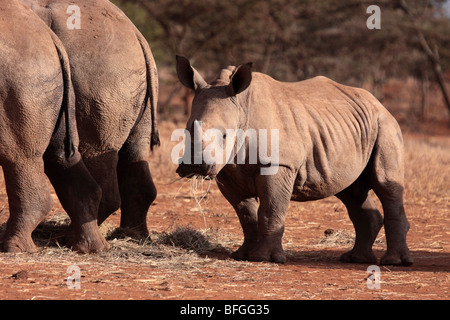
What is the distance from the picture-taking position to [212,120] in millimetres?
5625

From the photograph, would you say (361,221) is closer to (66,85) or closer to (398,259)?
(398,259)

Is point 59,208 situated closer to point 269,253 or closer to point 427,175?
point 269,253

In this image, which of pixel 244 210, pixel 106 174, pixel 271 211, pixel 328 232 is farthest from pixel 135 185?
pixel 328 232

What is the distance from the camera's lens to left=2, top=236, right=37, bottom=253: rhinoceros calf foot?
5852mm

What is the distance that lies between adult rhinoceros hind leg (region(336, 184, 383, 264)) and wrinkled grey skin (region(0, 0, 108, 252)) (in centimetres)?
217

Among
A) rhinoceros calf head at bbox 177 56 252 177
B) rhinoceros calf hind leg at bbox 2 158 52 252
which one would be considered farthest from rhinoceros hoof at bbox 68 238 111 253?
rhinoceros calf head at bbox 177 56 252 177

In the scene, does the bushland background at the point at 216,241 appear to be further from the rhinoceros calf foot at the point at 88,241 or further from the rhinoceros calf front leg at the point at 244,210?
the rhinoceros calf front leg at the point at 244,210

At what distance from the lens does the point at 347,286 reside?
524 cm

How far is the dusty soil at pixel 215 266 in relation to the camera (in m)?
4.85

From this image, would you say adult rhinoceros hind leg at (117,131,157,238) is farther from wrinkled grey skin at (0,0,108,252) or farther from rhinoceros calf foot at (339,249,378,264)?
rhinoceros calf foot at (339,249,378,264)
